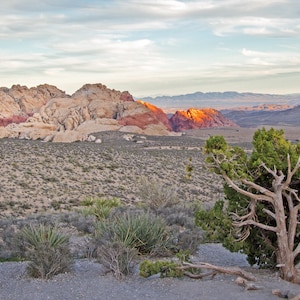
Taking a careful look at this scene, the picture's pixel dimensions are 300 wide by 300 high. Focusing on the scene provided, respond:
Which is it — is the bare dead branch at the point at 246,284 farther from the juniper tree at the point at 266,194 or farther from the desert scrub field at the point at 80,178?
the desert scrub field at the point at 80,178

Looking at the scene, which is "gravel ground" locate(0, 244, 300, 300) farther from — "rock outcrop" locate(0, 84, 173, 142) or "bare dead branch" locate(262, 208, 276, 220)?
"rock outcrop" locate(0, 84, 173, 142)

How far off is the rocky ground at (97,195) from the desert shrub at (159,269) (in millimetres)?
132

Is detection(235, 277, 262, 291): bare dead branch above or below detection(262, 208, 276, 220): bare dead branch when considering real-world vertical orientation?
below

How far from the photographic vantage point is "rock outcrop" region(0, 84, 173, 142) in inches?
3241

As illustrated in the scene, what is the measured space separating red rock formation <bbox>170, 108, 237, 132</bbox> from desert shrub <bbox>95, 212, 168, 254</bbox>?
115 meters

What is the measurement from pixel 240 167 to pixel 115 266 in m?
2.58

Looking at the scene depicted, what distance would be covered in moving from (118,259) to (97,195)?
57.4 ft

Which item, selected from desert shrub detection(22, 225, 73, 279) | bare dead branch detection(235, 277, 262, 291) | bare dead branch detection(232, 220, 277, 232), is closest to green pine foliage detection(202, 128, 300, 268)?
bare dead branch detection(232, 220, 277, 232)

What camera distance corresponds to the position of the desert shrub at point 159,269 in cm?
813

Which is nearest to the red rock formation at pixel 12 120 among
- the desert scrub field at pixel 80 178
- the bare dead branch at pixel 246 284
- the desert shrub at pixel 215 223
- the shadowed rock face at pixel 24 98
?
the shadowed rock face at pixel 24 98

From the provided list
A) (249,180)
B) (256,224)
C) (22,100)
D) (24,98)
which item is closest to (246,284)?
(256,224)

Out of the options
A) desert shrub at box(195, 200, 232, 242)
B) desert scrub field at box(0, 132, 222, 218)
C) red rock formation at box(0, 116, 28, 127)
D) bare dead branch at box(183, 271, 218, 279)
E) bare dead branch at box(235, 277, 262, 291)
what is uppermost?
red rock formation at box(0, 116, 28, 127)

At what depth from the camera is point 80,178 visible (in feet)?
101

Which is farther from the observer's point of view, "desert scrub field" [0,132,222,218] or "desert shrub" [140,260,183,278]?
"desert scrub field" [0,132,222,218]
